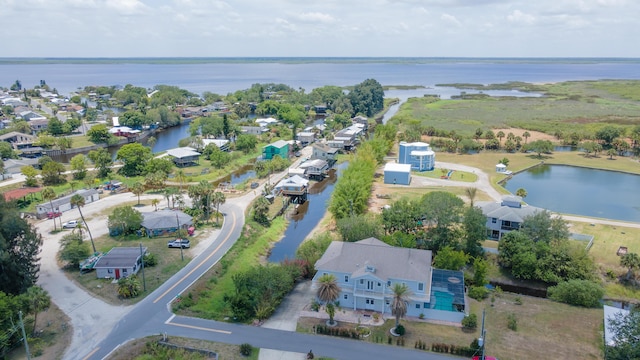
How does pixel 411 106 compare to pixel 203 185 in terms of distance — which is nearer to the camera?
pixel 203 185

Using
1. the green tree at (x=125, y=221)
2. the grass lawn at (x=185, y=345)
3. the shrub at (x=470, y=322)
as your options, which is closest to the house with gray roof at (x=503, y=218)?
the shrub at (x=470, y=322)

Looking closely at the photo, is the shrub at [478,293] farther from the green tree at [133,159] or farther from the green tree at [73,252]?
the green tree at [133,159]

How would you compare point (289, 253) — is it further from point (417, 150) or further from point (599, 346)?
point (417, 150)

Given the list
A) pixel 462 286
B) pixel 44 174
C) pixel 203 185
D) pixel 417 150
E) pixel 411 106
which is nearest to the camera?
pixel 462 286

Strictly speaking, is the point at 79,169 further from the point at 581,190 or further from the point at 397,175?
the point at 581,190

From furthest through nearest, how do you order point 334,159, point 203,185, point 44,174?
point 334,159 → point 44,174 → point 203,185

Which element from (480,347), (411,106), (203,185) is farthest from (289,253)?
(411,106)
